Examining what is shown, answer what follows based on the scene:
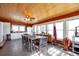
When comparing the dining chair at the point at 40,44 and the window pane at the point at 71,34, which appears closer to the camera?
the window pane at the point at 71,34

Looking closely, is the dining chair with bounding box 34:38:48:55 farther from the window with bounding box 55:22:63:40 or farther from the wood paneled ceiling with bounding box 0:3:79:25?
the wood paneled ceiling with bounding box 0:3:79:25

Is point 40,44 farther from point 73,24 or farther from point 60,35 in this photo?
point 73,24

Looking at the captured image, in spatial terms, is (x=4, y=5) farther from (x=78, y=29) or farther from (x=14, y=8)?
(x=78, y=29)

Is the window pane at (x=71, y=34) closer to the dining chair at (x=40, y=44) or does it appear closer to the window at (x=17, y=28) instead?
the dining chair at (x=40, y=44)

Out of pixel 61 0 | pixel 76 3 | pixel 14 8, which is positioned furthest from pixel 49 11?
pixel 14 8

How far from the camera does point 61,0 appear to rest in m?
2.76

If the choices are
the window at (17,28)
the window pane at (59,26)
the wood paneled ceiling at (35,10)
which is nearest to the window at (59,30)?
the window pane at (59,26)

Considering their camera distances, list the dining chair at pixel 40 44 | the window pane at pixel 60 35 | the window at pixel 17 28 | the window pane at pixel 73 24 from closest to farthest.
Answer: the window pane at pixel 73 24
the window pane at pixel 60 35
the window at pixel 17 28
the dining chair at pixel 40 44

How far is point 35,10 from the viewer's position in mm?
3184

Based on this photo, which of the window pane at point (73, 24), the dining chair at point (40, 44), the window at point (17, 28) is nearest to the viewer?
the window pane at point (73, 24)

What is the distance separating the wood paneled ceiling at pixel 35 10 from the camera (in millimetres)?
2829

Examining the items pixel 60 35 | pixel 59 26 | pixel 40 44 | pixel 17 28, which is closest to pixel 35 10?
pixel 17 28

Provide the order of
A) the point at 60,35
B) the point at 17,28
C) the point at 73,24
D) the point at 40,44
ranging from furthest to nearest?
the point at 40,44, the point at 17,28, the point at 60,35, the point at 73,24

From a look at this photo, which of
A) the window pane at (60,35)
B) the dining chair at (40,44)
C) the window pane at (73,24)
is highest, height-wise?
the window pane at (73,24)
